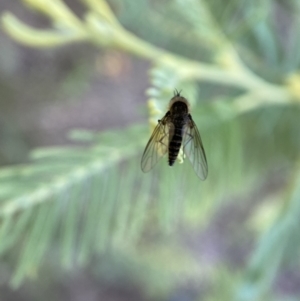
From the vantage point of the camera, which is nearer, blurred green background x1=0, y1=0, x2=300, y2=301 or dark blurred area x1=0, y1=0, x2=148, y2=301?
blurred green background x1=0, y1=0, x2=300, y2=301

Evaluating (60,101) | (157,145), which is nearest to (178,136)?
(157,145)

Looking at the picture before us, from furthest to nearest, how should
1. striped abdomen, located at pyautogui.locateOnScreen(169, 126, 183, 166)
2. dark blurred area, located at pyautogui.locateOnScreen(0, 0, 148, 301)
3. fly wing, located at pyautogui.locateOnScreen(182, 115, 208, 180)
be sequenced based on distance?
1. dark blurred area, located at pyautogui.locateOnScreen(0, 0, 148, 301)
2. fly wing, located at pyautogui.locateOnScreen(182, 115, 208, 180)
3. striped abdomen, located at pyautogui.locateOnScreen(169, 126, 183, 166)

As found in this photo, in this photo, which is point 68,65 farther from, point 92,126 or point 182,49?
point 182,49

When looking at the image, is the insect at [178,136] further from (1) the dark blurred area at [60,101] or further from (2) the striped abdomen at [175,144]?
(1) the dark blurred area at [60,101]

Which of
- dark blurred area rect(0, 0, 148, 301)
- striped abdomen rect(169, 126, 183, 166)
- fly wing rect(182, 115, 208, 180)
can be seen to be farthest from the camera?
dark blurred area rect(0, 0, 148, 301)

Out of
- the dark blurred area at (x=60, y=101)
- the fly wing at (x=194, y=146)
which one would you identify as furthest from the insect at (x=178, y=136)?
the dark blurred area at (x=60, y=101)

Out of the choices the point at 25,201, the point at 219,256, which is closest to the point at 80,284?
the point at 219,256

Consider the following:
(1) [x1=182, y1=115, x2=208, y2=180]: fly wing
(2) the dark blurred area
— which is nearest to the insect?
(1) [x1=182, y1=115, x2=208, y2=180]: fly wing

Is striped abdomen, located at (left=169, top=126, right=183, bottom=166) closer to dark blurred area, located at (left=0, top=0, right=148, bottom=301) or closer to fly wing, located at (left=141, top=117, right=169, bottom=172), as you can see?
fly wing, located at (left=141, top=117, right=169, bottom=172)
